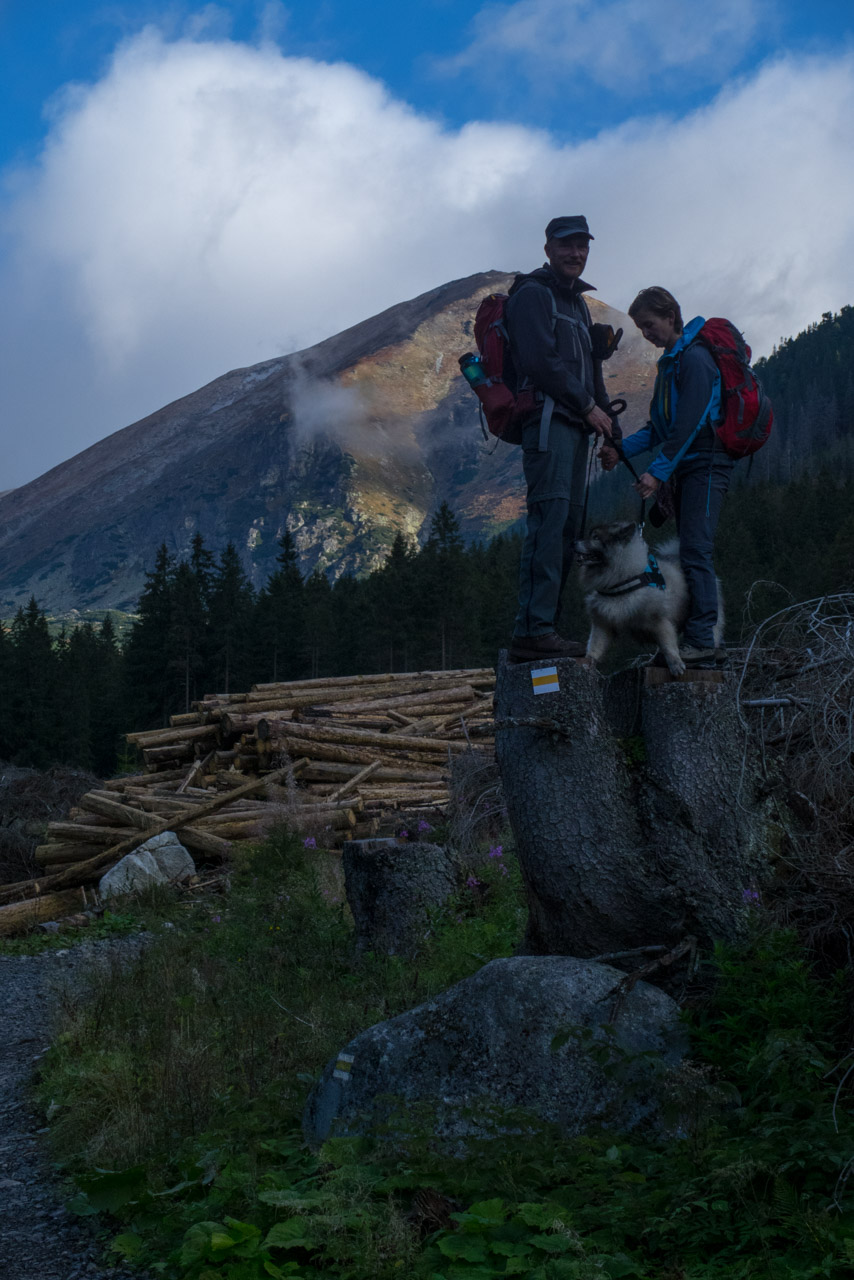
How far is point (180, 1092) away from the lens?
4656 mm

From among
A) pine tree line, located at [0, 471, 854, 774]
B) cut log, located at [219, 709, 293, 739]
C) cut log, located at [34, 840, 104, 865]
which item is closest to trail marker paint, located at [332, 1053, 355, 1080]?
cut log, located at [34, 840, 104, 865]

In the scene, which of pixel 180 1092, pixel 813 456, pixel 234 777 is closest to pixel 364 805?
pixel 234 777

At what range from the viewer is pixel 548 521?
4.72 meters

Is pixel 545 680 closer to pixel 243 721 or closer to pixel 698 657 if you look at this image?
pixel 698 657

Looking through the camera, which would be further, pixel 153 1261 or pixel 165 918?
pixel 165 918

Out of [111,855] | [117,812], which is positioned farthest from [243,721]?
[111,855]

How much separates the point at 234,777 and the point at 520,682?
1034cm

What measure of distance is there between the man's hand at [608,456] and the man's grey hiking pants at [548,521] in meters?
0.11

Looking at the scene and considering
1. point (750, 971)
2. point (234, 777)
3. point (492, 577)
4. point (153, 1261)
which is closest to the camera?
point (153, 1261)

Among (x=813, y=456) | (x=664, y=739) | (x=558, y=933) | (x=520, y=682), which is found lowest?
(x=558, y=933)

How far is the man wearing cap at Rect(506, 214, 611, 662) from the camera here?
468 centimetres

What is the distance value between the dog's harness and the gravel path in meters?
3.25

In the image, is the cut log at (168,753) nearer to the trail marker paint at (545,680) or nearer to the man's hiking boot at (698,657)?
the trail marker paint at (545,680)

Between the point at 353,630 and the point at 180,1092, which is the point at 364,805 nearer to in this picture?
the point at 180,1092
